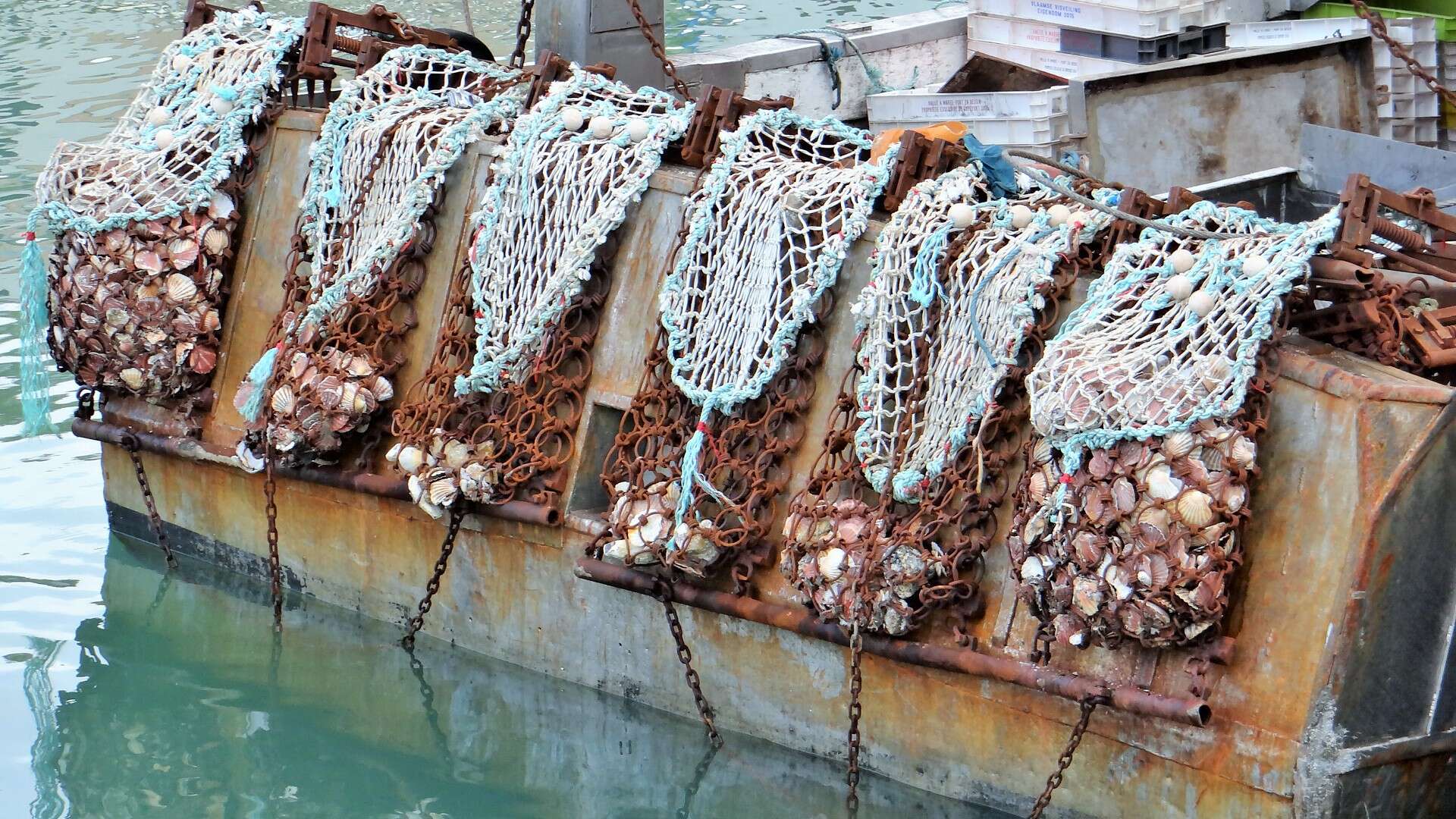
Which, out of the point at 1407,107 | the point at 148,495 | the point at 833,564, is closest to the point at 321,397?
the point at 148,495

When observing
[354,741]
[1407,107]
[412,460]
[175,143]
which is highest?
[175,143]

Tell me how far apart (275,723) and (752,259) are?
8.67 feet

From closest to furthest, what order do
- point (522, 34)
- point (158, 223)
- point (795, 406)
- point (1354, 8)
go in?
point (795, 406) < point (158, 223) < point (522, 34) < point (1354, 8)

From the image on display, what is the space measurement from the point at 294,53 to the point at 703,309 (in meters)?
2.66

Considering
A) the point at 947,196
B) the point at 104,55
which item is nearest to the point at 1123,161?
the point at 947,196

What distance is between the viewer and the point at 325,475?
725 centimetres

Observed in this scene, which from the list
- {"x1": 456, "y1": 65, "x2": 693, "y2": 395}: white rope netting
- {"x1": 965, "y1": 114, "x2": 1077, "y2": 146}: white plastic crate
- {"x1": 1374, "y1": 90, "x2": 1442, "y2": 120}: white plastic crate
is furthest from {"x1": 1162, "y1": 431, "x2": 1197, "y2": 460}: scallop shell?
{"x1": 1374, "y1": 90, "x2": 1442, "y2": 120}: white plastic crate

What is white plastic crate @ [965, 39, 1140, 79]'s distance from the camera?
9.59 meters

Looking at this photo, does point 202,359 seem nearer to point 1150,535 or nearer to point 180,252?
point 180,252

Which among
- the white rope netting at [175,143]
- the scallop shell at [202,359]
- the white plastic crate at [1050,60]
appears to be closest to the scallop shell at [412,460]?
the scallop shell at [202,359]

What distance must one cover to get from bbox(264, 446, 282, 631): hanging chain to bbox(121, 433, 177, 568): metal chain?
2.02 ft

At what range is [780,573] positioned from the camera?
238 inches

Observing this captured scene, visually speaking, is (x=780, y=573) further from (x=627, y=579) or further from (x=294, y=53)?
(x=294, y=53)

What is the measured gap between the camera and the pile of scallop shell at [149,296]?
24.8ft
